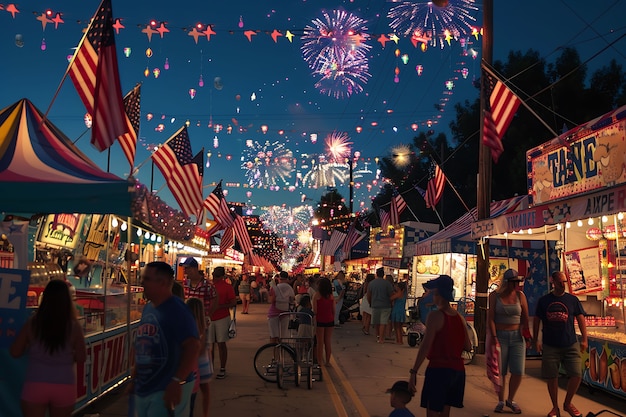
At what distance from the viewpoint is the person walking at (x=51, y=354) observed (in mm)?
5094

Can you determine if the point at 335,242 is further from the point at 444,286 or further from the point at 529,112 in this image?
the point at 444,286

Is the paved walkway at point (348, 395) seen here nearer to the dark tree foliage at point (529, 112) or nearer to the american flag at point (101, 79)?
the american flag at point (101, 79)

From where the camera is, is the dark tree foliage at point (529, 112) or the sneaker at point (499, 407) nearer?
the sneaker at point (499, 407)

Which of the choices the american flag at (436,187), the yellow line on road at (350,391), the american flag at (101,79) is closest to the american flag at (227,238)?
the american flag at (436,187)

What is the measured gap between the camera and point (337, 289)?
2478 centimetres

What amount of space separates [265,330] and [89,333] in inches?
489

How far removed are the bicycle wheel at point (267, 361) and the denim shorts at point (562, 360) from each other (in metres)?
3.92

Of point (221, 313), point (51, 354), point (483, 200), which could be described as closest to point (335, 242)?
point (483, 200)

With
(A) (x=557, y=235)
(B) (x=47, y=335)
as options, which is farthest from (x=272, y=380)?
(A) (x=557, y=235)

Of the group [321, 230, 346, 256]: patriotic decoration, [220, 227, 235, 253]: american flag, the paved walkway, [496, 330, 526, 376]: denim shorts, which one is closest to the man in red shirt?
the paved walkway

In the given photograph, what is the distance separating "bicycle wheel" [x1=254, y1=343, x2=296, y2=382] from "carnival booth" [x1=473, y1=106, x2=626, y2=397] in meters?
4.56

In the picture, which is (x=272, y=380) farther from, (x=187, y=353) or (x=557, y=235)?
(x=557, y=235)

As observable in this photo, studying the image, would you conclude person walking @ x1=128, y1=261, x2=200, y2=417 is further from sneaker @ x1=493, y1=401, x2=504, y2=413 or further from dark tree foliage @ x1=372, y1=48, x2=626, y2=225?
dark tree foliage @ x1=372, y1=48, x2=626, y2=225

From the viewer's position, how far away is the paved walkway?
344 inches
